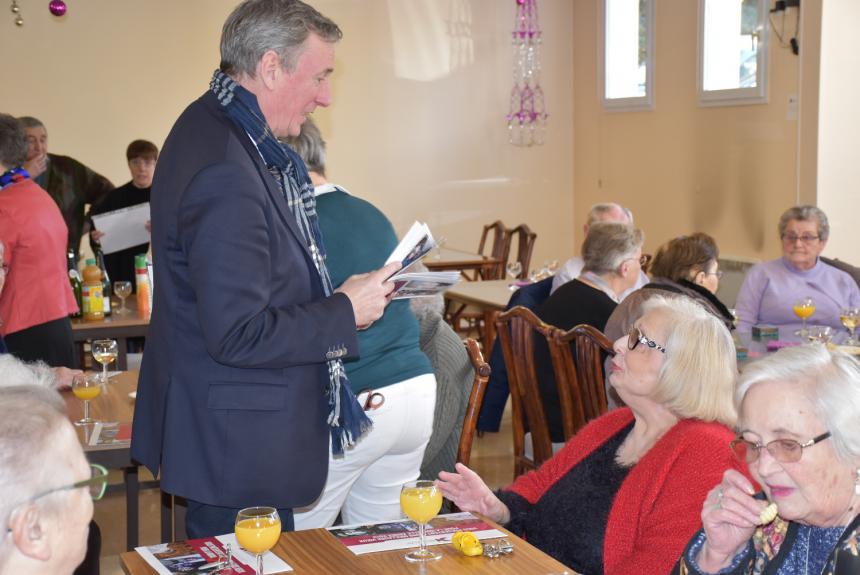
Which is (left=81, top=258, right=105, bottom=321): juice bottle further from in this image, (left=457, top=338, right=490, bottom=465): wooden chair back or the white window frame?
the white window frame

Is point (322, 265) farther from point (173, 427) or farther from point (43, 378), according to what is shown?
point (43, 378)

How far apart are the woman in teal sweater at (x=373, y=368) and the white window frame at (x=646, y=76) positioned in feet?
18.5

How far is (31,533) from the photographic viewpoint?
3.94ft

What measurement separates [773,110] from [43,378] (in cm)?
583

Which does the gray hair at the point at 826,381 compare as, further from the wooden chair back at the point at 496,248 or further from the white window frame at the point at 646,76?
the white window frame at the point at 646,76

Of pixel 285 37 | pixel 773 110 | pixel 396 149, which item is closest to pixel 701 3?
pixel 773 110

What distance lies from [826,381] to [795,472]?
0.15 metres

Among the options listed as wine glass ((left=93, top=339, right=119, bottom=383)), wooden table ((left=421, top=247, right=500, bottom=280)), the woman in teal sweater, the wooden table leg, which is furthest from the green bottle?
the woman in teal sweater

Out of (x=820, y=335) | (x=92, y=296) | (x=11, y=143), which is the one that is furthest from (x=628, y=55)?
(x=11, y=143)

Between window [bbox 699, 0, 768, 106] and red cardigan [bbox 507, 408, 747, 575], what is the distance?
493cm

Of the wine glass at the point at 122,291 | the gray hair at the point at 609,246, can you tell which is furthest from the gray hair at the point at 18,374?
the wine glass at the point at 122,291

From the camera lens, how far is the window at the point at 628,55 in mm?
7938

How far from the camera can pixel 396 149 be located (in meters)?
8.76

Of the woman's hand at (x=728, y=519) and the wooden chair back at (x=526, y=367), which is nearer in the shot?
the woman's hand at (x=728, y=519)
